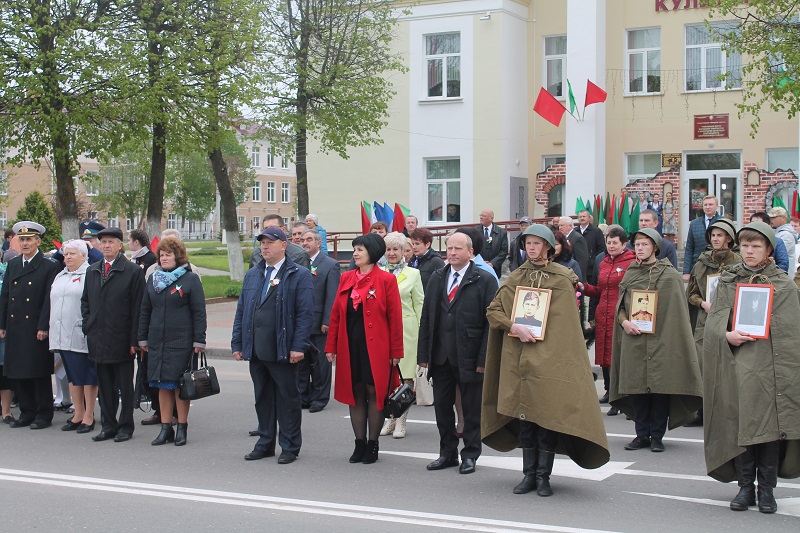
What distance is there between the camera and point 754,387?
662 centimetres

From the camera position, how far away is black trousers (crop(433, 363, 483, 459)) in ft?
26.2

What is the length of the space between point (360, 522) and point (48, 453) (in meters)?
3.84

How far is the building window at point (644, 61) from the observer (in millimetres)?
28562

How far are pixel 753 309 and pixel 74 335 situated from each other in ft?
21.5

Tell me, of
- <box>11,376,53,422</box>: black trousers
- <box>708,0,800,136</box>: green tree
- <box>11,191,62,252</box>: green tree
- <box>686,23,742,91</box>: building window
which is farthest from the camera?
<box>11,191,62,252</box>: green tree

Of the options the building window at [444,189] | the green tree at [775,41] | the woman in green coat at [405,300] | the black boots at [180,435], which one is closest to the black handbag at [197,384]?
the black boots at [180,435]

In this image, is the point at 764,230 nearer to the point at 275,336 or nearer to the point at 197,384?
the point at 275,336

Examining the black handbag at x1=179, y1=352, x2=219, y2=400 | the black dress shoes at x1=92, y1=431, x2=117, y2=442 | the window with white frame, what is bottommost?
the black dress shoes at x1=92, y1=431, x2=117, y2=442

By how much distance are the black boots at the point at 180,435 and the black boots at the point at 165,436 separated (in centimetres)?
10

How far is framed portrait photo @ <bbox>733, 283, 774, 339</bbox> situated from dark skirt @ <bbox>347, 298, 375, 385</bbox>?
306 cm

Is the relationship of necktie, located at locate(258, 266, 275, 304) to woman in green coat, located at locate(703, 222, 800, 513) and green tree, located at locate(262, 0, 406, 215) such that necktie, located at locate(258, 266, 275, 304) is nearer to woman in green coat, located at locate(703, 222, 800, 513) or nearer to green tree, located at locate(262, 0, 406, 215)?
woman in green coat, located at locate(703, 222, 800, 513)

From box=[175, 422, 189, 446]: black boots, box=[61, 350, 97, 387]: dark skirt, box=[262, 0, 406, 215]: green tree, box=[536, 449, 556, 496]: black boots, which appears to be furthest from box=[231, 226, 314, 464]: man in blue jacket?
box=[262, 0, 406, 215]: green tree

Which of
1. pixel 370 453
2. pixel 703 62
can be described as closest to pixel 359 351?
pixel 370 453

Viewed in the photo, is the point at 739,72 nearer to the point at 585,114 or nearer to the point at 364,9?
the point at 585,114
